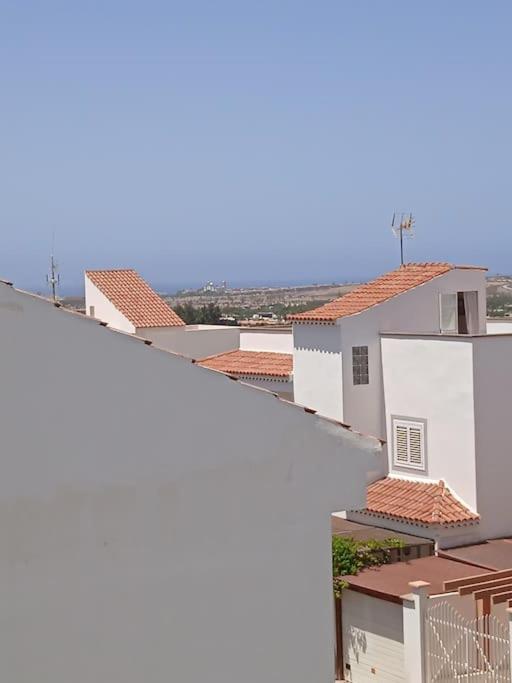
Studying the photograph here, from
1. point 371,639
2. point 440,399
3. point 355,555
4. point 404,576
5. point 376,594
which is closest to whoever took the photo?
point 376,594

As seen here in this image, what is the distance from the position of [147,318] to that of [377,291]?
31.7 feet

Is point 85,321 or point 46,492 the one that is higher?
point 85,321

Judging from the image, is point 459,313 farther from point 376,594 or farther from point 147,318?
point 147,318

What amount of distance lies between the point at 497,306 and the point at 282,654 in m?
70.5

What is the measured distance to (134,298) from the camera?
3406 cm

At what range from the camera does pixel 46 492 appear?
9953 mm

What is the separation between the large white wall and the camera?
9.88m

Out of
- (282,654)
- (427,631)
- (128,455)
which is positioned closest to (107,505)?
(128,455)

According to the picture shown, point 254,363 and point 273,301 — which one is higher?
point 273,301

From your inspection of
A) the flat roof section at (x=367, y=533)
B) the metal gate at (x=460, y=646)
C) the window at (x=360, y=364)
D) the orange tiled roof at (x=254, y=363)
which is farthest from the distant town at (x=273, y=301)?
the metal gate at (x=460, y=646)

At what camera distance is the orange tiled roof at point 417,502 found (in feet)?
69.9

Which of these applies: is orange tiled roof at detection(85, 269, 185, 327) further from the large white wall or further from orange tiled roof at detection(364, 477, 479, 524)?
the large white wall

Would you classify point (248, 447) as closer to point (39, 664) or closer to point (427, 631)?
point (39, 664)

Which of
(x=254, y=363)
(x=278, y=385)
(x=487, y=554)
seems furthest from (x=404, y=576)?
(x=254, y=363)
